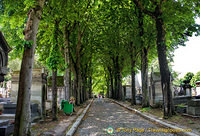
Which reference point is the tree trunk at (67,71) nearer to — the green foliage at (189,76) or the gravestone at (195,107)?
the gravestone at (195,107)

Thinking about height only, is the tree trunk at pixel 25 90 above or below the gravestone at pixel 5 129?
above

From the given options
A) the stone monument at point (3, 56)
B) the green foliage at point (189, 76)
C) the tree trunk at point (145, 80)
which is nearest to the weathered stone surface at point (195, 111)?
the tree trunk at point (145, 80)

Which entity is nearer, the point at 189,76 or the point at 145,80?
the point at 145,80

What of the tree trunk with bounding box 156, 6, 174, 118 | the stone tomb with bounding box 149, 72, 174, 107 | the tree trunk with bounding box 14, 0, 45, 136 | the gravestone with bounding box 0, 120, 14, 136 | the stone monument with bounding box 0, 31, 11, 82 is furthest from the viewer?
the stone tomb with bounding box 149, 72, 174, 107

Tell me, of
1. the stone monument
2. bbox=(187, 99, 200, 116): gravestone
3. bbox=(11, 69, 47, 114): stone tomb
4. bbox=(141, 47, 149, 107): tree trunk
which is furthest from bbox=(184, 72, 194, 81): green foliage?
the stone monument

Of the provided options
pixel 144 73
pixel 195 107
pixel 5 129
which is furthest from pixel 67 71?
pixel 195 107

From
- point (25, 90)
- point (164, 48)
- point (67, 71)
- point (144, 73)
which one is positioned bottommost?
point (25, 90)

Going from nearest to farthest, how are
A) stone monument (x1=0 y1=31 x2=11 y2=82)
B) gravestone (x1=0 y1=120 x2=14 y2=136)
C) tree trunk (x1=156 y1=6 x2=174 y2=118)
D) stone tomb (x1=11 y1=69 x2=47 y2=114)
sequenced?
gravestone (x1=0 y1=120 x2=14 y2=136) → stone monument (x1=0 y1=31 x2=11 y2=82) → tree trunk (x1=156 y1=6 x2=174 y2=118) → stone tomb (x1=11 y1=69 x2=47 y2=114)

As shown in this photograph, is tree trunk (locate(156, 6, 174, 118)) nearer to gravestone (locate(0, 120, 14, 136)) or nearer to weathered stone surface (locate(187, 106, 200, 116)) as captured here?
weathered stone surface (locate(187, 106, 200, 116))

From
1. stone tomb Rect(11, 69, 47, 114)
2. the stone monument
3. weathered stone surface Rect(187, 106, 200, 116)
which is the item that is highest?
the stone monument

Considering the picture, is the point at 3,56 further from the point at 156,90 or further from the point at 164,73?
the point at 156,90

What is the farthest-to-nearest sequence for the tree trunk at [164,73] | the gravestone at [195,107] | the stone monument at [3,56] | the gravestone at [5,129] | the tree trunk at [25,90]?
the tree trunk at [164,73] → the gravestone at [195,107] → the stone monument at [3,56] → the gravestone at [5,129] → the tree trunk at [25,90]

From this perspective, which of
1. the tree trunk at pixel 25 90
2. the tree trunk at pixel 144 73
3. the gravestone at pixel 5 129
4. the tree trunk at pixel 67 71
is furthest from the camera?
the tree trunk at pixel 144 73

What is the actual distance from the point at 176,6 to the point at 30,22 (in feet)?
27.3
